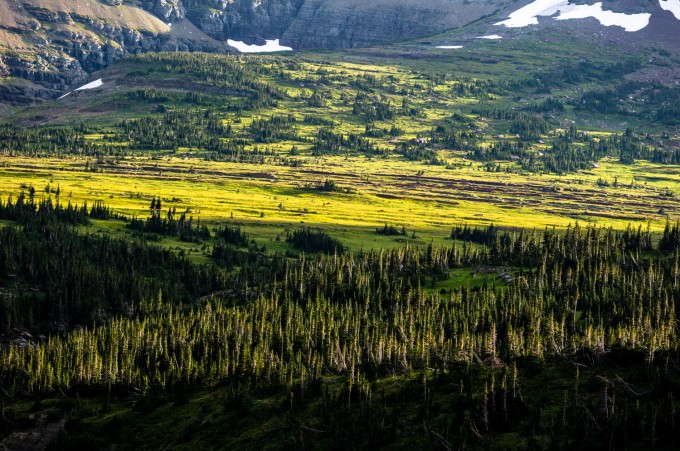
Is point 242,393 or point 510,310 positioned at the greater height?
point 510,310

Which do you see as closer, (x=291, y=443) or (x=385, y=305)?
(x=291, y=443)

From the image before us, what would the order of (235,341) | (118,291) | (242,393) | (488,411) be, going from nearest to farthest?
(488,411) → (242,393) → (235,341) → (118,291)

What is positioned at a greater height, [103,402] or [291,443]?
[291,443]

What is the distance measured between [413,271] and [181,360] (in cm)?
5984

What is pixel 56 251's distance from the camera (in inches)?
6644

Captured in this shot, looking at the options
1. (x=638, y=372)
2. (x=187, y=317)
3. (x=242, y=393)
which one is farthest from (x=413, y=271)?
(x=638, y=372)

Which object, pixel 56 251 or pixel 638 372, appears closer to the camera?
pixel 638 372

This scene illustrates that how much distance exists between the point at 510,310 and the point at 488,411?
122 ft

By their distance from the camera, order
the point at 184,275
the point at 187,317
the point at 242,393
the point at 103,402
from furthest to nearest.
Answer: the point at 184,275
the point at 187,317
the point at 103,402
the point at 242,393

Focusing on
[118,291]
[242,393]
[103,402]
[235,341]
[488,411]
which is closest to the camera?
[488,411]

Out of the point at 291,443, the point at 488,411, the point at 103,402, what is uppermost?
the point at 488,411

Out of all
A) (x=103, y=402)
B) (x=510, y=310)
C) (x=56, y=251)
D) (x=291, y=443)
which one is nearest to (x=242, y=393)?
(x=291, y=443)

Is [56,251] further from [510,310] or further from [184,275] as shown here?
[510,310]

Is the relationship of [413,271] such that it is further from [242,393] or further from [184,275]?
[242,393]
